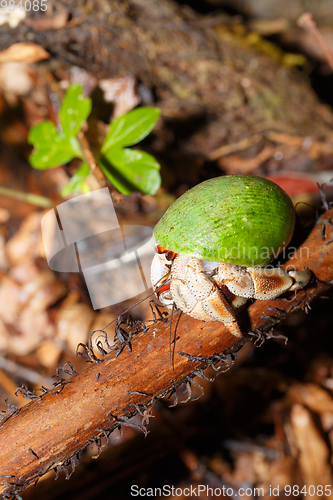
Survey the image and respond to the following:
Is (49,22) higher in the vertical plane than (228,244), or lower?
higher

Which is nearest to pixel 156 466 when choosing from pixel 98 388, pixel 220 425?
pixel 220 425

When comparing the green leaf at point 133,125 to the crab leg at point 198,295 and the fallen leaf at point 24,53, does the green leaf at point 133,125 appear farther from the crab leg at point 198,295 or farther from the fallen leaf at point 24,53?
the fallen leaf at point 24,53

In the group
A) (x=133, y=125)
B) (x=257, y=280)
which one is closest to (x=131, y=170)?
(x=133, y=125)

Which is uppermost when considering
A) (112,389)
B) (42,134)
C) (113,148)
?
(42,134)

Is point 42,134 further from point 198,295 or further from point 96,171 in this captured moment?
point 198,295

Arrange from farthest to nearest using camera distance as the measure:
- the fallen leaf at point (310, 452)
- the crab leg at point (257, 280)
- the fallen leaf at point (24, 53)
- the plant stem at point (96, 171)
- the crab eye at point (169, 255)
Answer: the fallen leaf at point (24, 53) → the fallen leaf at point (310, 452) → the plant stem at point (96, 171) → the crab eye at point (169, 255) → the crab leg at point (257, 280)

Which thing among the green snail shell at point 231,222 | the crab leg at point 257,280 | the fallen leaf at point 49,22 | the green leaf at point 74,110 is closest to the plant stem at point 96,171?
the green leaf at point 74,110
